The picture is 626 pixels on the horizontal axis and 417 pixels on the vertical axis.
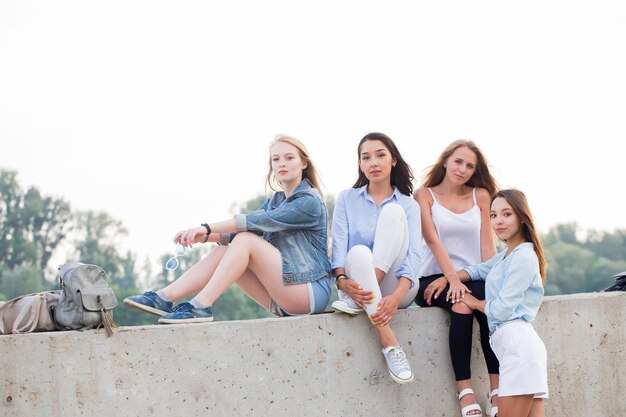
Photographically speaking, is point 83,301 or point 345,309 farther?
point 345,309

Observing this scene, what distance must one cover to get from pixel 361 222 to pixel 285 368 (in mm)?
1006

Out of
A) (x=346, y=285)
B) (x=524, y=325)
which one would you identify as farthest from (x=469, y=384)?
(x=346, y=285)

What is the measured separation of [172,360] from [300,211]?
44.3 inches

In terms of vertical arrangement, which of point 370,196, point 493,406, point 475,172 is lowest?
point 493,406

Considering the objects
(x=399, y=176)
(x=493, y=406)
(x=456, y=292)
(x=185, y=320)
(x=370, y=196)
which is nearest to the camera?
(x=185, y=320)

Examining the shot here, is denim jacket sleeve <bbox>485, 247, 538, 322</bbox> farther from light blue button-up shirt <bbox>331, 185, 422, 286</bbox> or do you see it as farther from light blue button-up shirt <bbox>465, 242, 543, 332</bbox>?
light blue button-up shirt <bbox>331, 185, 422, 286</bbox>

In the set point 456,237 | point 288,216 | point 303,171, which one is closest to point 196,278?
point 288,216

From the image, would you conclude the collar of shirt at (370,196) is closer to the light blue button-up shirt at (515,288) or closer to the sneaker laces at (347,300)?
the sneaker laces at (347,300)

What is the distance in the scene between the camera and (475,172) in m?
5.55

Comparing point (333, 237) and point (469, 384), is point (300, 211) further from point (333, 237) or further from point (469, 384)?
point (469, 384)

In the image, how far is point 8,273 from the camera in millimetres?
66062

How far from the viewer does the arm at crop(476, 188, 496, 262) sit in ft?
17.7

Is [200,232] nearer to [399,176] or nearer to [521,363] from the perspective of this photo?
[399,176]

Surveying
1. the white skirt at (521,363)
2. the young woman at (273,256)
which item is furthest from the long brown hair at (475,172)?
the white skirt at (521,363)
